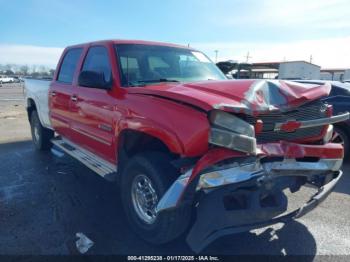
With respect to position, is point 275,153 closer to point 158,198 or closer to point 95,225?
point 158,198

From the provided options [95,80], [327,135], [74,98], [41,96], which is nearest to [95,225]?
[95,80]

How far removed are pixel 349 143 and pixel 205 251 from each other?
441 centimetres

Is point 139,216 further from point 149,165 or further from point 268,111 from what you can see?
point 268,111

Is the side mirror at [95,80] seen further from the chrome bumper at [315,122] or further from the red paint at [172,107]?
the chrome bumper at [315,122]

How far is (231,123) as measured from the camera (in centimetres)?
242

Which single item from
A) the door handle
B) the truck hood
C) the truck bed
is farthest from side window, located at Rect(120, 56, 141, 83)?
the truck bed

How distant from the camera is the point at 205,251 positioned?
3.03 metres

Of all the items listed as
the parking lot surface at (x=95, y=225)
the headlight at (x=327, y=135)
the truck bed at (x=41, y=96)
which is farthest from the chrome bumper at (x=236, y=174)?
the truck bed at (x=41, y=96)

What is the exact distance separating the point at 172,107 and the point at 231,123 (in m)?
0.55

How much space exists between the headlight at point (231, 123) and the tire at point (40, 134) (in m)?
5.25

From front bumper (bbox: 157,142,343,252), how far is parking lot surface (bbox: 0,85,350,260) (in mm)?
713

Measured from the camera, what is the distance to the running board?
147 inches

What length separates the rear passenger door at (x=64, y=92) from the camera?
4.90m

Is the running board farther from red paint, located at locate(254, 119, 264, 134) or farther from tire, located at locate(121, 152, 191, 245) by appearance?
red paint, located at locate(254, 119, 264, 134)
